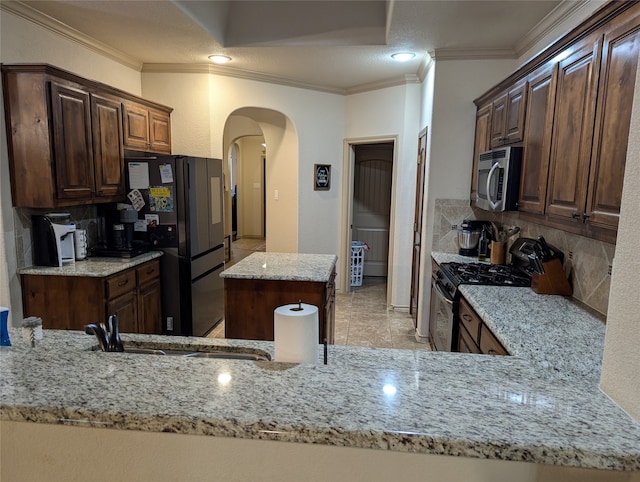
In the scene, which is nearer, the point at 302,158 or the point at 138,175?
the point at 138,175

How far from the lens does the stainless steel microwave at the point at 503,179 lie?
2.63m

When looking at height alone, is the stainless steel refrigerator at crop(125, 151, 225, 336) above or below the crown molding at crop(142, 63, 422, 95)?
below

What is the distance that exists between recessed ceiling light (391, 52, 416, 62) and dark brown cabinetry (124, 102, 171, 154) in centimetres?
241

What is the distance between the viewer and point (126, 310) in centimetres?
315

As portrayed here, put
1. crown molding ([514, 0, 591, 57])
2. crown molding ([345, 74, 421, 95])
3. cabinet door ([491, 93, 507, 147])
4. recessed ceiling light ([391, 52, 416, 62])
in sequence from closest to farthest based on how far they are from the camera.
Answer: crown molding ([514, 0, 591, 57]) < cabinet door ([491, 93, 507, 147]) < recessed ceiling light ([391, 52, 416, 62]) < crown molding ([345, 74, 421, 95])

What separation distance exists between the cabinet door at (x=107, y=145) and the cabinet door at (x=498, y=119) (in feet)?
10.2

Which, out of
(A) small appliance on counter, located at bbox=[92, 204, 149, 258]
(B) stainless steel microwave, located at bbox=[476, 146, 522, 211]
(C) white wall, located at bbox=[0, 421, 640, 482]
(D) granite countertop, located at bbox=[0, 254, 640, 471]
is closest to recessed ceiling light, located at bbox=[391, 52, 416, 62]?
(B) stainless steel microwave, located at bbox=[476, 146, 522, 211]

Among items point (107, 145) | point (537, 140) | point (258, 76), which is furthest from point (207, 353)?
point (258, 76)

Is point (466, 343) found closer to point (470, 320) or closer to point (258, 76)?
point (470, 320)

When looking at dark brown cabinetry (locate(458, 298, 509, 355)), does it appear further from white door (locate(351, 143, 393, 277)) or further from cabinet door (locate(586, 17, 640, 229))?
white door (locate(351, 143, 393, 277))

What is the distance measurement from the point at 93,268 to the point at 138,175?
1.02m

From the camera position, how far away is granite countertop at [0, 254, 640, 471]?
824mm

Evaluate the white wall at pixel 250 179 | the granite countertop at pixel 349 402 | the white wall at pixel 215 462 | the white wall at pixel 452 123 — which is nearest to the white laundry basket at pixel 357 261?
the white wall at pixel 452 123

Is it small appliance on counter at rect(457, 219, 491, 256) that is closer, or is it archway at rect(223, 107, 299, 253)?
small appliance on counter at rect(457, 219, 491, 256)
